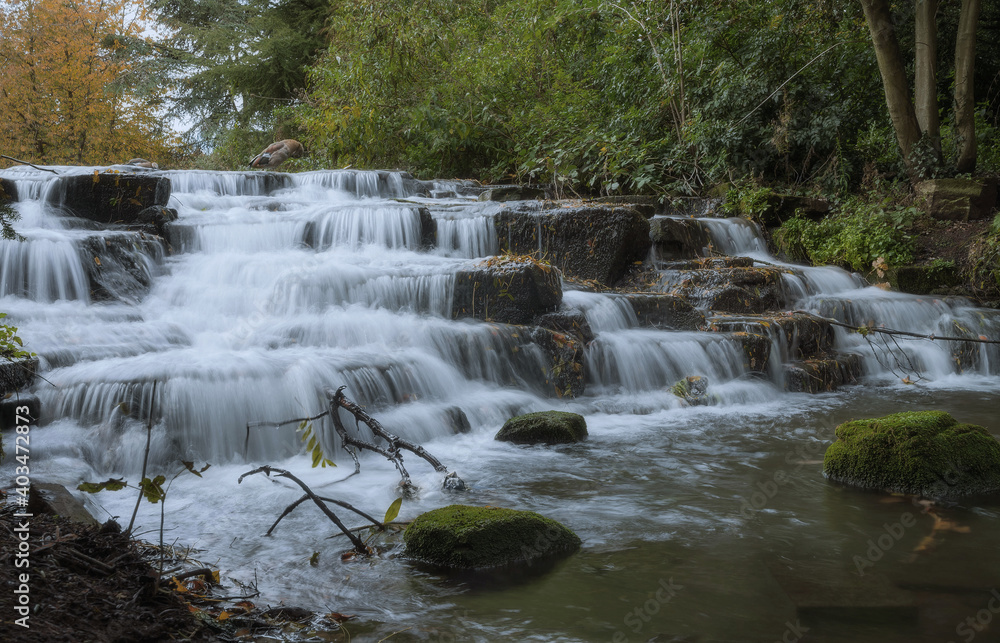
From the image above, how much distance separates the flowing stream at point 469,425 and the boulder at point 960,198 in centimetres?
203

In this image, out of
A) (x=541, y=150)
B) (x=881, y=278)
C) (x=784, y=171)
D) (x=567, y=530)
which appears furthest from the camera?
(x=541, y=150)

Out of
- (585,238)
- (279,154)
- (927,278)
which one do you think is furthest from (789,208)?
(279,154)

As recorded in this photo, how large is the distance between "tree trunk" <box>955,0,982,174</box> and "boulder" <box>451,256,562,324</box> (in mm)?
7746

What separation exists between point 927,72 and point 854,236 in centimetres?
298

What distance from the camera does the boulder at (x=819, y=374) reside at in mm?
7676

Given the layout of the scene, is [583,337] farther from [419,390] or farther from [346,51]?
[346,51]

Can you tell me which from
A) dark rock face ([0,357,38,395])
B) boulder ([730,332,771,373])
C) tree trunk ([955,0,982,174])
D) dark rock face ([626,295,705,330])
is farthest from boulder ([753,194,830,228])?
dark rock face ([0,357,38,395])

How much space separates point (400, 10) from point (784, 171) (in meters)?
8.18

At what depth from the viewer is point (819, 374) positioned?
774 centimetres

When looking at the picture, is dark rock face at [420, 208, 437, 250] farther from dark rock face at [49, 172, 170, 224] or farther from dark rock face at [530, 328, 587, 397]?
dark rock face at [49, 172, 170, 224]

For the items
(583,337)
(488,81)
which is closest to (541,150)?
(488,81)

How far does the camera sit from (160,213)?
9.46 metres

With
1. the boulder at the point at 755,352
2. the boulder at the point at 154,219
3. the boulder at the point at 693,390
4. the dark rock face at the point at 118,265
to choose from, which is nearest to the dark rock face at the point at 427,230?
the boulder at the point at 154,219

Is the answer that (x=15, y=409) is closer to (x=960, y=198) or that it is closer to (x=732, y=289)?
(x=732, y=289)
